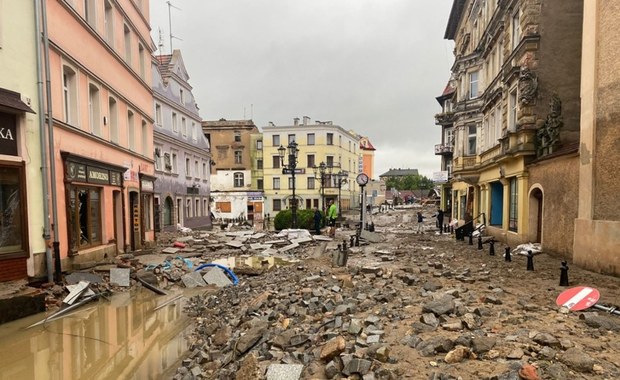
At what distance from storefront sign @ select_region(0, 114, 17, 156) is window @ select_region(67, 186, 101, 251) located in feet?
7.27

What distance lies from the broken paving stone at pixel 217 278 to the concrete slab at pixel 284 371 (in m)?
6.17

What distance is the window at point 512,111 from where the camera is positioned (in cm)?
1400

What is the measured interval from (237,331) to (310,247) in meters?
11.0

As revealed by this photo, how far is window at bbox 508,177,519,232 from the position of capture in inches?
573

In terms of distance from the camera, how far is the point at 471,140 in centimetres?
2244

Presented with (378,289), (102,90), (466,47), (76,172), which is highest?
(466,47)

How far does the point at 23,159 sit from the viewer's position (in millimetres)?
7895

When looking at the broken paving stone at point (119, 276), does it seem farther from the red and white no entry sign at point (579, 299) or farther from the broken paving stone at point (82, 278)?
the red and white no entry sign at point (579, 299)

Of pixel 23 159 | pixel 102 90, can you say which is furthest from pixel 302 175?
pixel 23 159

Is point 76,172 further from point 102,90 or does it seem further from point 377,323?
point 377,323

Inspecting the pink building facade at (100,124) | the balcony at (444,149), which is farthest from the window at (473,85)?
the pink building facade at (100,124)

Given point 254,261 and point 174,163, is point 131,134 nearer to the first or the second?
point 254,261

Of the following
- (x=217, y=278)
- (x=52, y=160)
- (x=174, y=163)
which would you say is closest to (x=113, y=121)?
(x=52, y=160)

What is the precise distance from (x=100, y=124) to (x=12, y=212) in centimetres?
501
